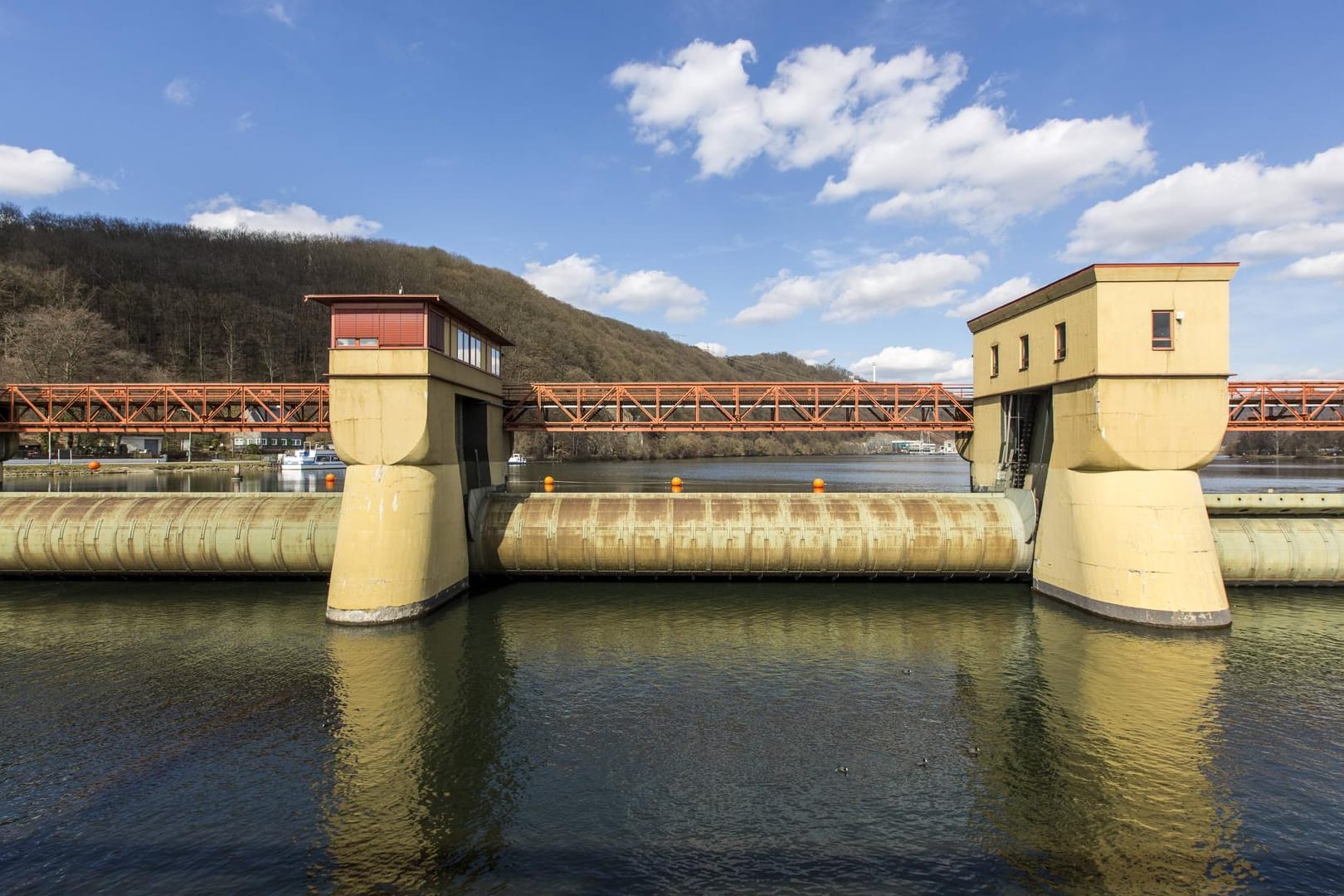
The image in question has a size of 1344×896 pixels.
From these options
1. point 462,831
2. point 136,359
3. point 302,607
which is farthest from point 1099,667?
point 136,359

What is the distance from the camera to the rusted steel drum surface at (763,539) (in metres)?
31.8

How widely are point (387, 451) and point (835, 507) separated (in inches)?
831

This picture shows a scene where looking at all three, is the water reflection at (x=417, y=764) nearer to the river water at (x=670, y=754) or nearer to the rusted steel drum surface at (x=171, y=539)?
the river water at (x=670, y=754)

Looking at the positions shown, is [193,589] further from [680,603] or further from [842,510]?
[842,510]

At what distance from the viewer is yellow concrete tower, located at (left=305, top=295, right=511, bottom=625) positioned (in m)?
25.7

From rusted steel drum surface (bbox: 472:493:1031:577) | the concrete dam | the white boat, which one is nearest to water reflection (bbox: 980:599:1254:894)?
rusted steel drum surface (bbox: 472:493:1031:577)

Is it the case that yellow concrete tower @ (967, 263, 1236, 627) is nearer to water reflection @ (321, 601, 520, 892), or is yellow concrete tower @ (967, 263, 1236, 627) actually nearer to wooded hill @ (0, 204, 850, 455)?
water reflection @ (321, 601, 520, 892)

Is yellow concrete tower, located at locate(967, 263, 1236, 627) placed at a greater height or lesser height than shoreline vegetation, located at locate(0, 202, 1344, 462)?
lesser

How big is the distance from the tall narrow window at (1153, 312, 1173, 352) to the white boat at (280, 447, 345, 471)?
96391mm

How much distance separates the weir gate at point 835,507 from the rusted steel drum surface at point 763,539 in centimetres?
9

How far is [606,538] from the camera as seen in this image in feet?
106

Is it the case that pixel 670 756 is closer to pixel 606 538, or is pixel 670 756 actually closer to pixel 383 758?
pixel 383 758

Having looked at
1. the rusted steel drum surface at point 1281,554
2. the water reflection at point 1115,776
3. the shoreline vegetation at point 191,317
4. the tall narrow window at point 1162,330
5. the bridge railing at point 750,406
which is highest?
the shoreline vegetation at point 191,317

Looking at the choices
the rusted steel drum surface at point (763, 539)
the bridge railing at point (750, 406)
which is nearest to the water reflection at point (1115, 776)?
the rusted steel drum surface at point (763, 539)
